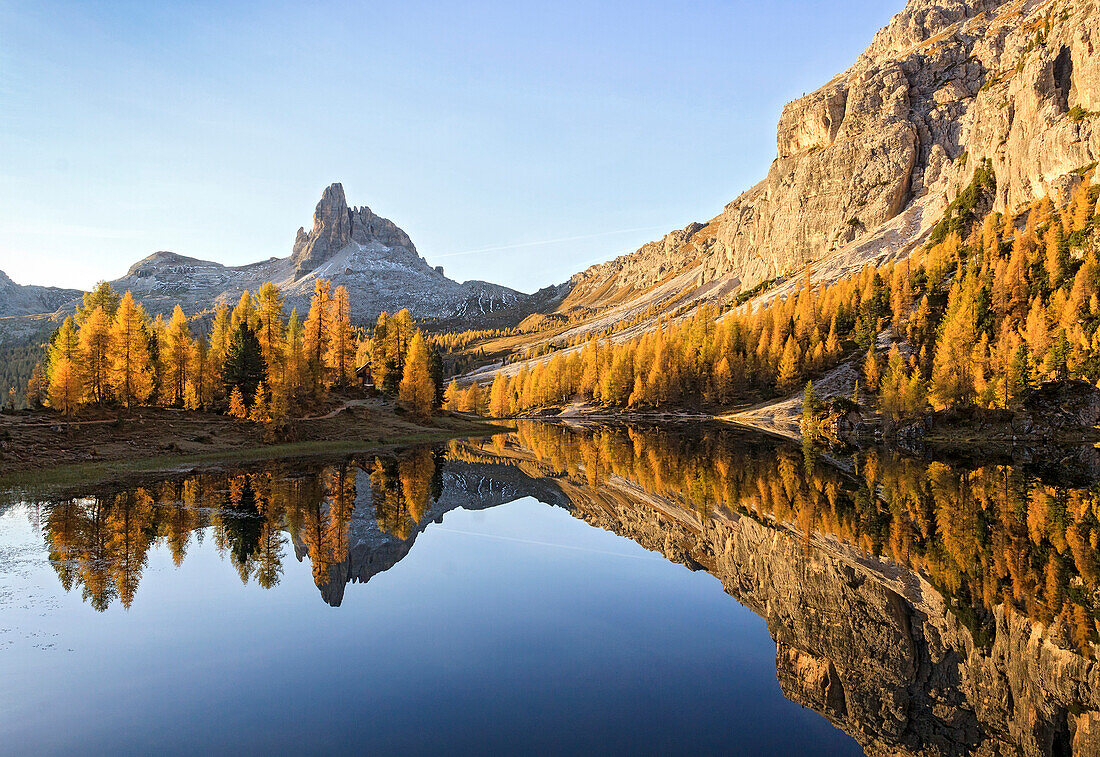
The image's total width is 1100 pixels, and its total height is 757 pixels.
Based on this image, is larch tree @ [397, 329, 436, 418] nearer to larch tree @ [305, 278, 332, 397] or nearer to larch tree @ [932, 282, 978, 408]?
larch tree @ [305, 278, 332, 397]

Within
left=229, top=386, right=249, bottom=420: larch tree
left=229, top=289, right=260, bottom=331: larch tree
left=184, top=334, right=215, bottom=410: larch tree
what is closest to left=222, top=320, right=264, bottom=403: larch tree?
left=229, top=386, right=249, bottom=420: larch tree

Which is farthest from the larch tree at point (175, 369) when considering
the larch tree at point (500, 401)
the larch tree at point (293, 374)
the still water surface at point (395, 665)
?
the larch tree at point (500, 401)

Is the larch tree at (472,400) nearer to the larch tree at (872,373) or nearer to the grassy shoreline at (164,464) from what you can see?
the grassy shoreline at (164,464)

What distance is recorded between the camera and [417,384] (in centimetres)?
8206

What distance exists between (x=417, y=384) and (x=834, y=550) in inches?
2618

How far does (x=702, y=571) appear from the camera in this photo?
22188 mm

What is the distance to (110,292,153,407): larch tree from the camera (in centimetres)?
5584

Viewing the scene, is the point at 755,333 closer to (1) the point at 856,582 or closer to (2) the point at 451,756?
(1) the point at 856,582

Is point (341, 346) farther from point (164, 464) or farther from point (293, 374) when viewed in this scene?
point (164, 464)

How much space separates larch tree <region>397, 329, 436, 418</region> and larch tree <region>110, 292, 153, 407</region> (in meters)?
30.6

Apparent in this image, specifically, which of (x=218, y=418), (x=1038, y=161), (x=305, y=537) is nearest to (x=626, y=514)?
(x=305, y=537)

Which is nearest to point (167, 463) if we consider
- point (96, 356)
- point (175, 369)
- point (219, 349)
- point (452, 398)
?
point (96, 356)

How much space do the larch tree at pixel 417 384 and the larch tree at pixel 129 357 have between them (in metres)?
30.6

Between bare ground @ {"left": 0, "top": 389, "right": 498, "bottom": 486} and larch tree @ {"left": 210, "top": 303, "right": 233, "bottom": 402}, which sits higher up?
larch tree @ {"left": 210, "top": 303, "right": 233, "bottom": 402}
